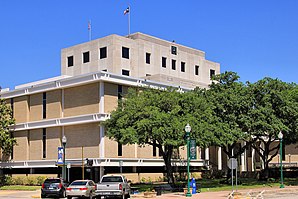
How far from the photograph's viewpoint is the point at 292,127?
52.5m

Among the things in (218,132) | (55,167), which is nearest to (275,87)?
(218,132)

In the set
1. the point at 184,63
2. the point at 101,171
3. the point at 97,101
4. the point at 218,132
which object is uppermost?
the point at 184,63

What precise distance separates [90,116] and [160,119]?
1423 centimetres

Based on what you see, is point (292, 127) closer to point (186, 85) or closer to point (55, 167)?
point (186, 85)

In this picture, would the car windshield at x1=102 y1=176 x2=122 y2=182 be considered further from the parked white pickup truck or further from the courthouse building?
the courthouse building

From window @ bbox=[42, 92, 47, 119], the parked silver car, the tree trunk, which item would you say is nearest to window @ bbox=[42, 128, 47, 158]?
window @ bbox=[42, 92, 47, 119]

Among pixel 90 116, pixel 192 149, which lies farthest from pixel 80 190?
pixel 90 116

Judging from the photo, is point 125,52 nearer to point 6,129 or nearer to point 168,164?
point 6,129

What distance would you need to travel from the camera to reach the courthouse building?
5422 cm

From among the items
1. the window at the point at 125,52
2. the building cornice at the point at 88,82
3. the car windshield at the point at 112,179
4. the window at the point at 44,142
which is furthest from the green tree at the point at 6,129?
the car windshield at the point at 112,179

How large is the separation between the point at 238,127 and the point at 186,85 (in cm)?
1953

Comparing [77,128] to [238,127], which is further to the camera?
[77,128]

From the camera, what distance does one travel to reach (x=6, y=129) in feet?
208

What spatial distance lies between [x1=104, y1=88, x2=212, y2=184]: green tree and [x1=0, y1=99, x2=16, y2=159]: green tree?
20519mm
